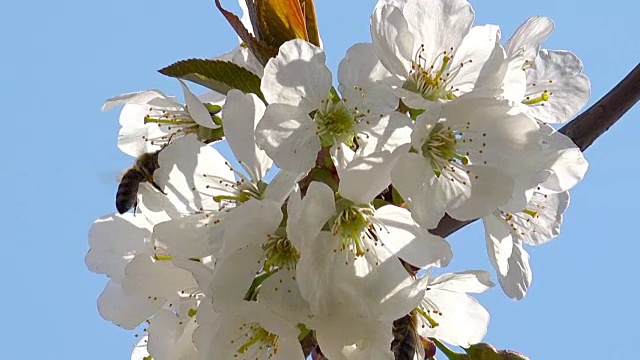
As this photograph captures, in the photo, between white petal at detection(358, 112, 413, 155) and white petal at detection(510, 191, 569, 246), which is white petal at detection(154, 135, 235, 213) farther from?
white petal at detection(510, 191, 569, 246)

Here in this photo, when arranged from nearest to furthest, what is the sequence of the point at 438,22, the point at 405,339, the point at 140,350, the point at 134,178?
the point at 405,339
the point at 438,22
the point at 140,350
the point at 134,178

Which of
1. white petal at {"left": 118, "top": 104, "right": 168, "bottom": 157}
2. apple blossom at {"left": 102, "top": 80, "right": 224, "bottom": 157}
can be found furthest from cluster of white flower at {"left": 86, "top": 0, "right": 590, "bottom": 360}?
white petal at {"left": 118, "top": 104, "right": 168, "bottom": 157}

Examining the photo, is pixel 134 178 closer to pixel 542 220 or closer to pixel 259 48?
pixel 259 48

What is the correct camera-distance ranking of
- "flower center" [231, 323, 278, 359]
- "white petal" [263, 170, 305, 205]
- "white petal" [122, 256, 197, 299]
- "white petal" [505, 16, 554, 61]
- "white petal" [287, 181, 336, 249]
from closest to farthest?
"white petal" [287, 181, 336, 249] < "white petal" [263, 170, 305, 205] < "flower center" [231, 323, 278, 359] < "white petal" [122, 256, 197, 299] < "white petal" [505, 16, 554, 61]

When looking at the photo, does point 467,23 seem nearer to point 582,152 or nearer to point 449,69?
point 449,69

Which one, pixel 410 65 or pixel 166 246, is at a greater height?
pixel 410 65

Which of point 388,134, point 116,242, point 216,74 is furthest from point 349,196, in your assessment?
point 116,242

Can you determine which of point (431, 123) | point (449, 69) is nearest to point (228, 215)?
point (431, 123)
